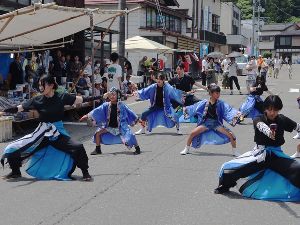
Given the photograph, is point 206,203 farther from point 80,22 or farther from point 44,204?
point 80,22

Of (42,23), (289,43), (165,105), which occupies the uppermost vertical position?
(289,43)

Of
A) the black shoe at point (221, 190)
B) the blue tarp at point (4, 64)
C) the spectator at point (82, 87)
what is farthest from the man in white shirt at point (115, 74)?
the black shoe at point (221, 190)

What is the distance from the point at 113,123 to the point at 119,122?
11 cm

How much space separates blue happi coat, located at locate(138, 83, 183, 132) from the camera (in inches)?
493

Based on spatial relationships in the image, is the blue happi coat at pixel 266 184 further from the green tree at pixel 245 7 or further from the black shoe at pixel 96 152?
the green tree at pixel 245 7

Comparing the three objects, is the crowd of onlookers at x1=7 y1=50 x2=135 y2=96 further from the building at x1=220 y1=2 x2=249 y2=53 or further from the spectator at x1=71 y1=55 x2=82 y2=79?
the building at x1=220 y1=2 x2=249 y2=53

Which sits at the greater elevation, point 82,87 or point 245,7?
point 245,7

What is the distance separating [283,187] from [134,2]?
2843 centimetres

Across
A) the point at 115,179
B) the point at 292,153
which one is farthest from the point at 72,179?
the point at 292,153

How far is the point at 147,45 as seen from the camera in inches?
1033

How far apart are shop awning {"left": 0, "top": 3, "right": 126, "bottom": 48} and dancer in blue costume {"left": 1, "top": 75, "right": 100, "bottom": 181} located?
3.74m

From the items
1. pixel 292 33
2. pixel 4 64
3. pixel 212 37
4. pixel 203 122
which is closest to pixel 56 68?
pixel 4 64

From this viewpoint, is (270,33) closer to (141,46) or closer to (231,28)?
(231,28)

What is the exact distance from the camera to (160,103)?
41.6ft
